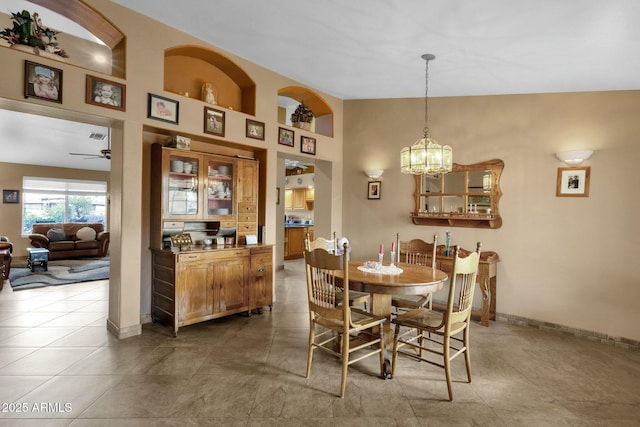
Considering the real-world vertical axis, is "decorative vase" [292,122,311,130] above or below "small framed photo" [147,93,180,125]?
above

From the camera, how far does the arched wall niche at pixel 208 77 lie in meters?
3.88

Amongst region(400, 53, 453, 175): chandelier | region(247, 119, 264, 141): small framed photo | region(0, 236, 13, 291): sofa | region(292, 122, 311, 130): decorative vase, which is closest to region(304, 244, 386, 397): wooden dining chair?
region(400, 53, 453, 175): chandelier

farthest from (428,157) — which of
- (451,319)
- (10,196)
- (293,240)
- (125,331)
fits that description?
(10,196)

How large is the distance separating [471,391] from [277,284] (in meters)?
3.83

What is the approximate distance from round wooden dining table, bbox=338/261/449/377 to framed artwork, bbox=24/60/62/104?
2.92 metres

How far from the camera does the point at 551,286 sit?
4.06 metres

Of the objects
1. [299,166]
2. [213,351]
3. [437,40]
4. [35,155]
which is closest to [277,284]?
[213,351]

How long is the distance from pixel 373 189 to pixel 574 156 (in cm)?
249

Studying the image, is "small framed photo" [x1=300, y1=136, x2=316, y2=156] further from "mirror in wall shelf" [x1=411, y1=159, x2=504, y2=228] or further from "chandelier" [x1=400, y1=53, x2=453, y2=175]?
"chandelier" [x1=400, y1=53, x2=453, y2=175]

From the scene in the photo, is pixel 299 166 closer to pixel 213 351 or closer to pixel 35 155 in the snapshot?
pixel 35 155

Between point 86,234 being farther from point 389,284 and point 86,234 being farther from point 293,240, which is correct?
point 389,284

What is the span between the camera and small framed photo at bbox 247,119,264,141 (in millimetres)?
4281

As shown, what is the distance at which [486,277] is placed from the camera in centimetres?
407

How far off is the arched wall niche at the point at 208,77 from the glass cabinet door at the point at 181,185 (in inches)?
31.3
